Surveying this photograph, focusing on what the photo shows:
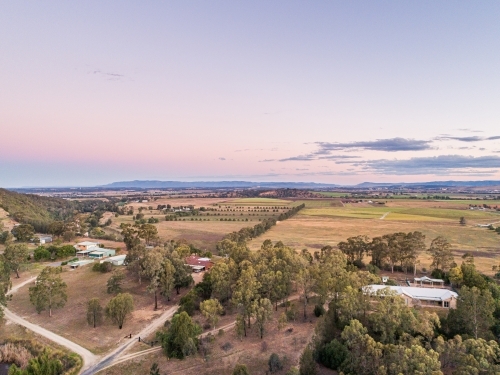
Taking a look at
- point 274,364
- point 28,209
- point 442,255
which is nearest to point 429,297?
point 442,255

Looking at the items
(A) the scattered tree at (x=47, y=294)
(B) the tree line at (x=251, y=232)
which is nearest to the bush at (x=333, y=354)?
(A) the scattered tree at (x=47, y=294)

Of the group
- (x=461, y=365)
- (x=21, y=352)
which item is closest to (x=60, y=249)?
(x=21, y=352)

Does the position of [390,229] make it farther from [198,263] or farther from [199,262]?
[198,263]

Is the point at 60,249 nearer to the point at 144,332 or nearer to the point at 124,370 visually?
the point at 144,332

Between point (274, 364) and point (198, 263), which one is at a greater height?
point (198, 263)

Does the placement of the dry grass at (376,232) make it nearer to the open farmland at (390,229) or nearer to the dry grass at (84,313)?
the open farmland at (390,229)
